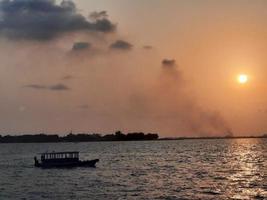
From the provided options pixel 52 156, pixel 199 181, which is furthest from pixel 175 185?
pixel 52 156

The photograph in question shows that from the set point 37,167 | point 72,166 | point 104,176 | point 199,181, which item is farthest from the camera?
point 37,167

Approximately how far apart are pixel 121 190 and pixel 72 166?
142ft

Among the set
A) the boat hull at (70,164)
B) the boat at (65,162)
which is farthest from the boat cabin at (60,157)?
the boat hull at (70,164)

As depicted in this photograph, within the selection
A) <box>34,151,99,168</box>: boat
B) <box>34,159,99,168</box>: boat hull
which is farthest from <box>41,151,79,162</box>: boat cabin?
<box>34,159,99,168</box>: boat hull

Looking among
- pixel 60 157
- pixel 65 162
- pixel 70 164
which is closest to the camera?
pixel 70 164

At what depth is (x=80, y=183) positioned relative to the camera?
82188 millimetres

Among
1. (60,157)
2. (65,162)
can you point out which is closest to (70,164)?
(65,162)

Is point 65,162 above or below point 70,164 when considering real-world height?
above

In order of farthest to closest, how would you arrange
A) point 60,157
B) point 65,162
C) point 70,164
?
1. point 60,157
2. point 65,162
3. point 70,164

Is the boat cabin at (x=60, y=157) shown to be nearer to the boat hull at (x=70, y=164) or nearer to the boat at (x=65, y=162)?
the boat at (x=65, y=162)

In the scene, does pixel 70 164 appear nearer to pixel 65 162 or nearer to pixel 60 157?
pixel 65 162

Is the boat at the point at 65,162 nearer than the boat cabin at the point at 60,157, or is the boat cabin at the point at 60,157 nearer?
the boat at the point at 65,162

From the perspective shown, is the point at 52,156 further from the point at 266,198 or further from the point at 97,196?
the point at 266,198

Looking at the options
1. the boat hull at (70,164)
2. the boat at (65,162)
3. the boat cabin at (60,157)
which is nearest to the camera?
the boat hull at (70,164)
